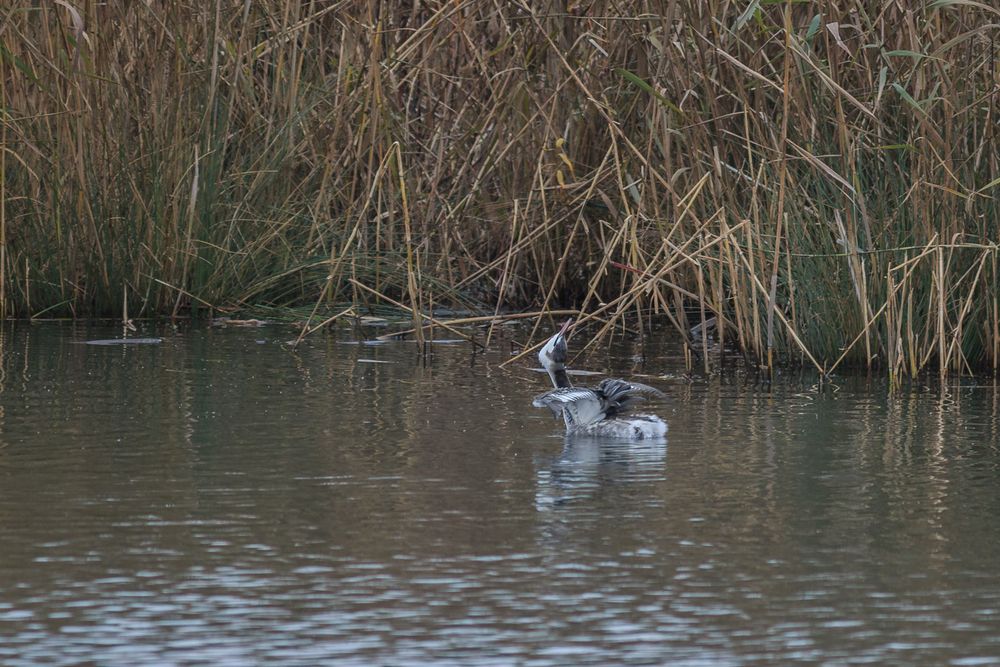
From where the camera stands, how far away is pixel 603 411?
268 inches

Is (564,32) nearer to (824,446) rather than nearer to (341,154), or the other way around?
(341,154)

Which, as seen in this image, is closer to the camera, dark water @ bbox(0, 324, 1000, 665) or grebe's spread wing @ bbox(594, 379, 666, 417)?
dark water @ bbox(0, 324, 1000, 665)

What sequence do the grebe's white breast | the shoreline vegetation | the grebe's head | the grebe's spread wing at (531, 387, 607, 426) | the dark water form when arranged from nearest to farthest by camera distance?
the dark water
the grebe's white breast
the grebe's spread wing at (531, 387, 607, 426)
the grebe's head
the shoreline vegetation

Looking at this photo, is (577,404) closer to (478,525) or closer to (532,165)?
(478,525)

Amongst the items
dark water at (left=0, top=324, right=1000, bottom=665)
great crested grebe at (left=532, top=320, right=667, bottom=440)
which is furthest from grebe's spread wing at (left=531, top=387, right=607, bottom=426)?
dark water at (left=0, top=324, right=1000, bottom=665)

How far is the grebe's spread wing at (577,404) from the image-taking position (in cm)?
672

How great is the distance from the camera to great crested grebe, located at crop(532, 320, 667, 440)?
6605mm

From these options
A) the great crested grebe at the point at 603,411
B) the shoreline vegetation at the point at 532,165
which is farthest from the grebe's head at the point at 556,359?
the shoreline vegetation at the point at 532,165

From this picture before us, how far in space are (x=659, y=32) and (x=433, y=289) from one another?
244 centimetres

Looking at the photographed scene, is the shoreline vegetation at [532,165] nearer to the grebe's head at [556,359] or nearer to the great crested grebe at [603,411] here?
the grebe's head at [556,359]

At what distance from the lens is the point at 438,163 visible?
10.6m

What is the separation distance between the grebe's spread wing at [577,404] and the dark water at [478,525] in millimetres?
104

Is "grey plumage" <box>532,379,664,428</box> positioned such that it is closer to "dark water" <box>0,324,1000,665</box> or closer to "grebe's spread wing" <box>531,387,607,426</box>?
"grebe's spread wing" <box>531,387,607,426</box>

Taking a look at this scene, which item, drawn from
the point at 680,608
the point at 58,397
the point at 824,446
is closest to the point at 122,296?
the point at 58,397
